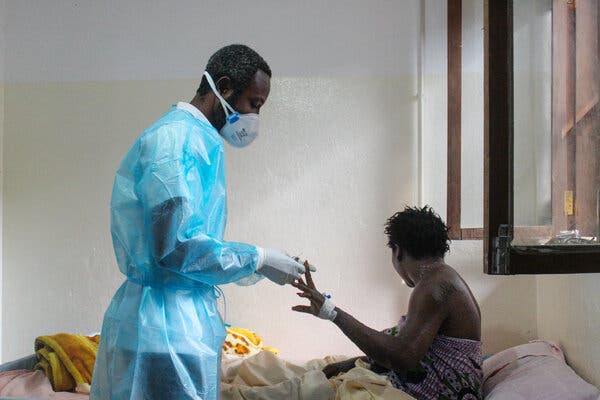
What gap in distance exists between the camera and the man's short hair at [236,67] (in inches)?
61.2

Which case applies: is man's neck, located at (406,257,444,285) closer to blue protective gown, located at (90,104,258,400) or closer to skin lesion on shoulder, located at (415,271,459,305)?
skin lesion on shoulder, located at (415,271,459,305)

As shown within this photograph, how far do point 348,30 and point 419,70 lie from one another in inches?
16.2

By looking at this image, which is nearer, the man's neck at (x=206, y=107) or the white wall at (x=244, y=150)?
the man's neck at (x=206, y=107)

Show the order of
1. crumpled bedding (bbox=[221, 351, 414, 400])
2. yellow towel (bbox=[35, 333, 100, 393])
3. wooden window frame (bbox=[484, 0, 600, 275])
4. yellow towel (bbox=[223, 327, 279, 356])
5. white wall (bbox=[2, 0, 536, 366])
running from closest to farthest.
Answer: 1. wooden window frame (bbox=[484, 0, 600, 275])
2. crumpled bedding (bbox=[221, 351, 414, 400])
3. yellow towel (bbox=[35, 333, 100, 393])
4. yellow towel (bbox=[223, 327, 279, 356])
5. white wall (bbox=[2, 0, 536, 366])

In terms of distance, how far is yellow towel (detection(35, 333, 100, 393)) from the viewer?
2.26 meters

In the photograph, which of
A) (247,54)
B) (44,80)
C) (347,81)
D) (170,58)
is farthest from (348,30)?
(247,54)

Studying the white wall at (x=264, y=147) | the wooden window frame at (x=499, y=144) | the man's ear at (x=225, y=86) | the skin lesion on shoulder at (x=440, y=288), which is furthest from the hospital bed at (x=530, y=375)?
the man's ear at (x=225, y=86)

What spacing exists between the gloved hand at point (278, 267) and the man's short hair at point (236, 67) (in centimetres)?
40

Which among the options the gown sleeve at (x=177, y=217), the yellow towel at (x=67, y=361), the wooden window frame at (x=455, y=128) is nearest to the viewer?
the gown sleeve at (x=177, y=217)

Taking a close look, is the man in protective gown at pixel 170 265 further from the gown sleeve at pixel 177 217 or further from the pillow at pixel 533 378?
the pillow at pixel 533 378

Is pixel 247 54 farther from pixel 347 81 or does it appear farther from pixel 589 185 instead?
pixel 347 81

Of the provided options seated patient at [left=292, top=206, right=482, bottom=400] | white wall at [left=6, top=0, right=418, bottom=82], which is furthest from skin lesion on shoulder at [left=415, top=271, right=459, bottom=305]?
white wall at [left=6, top=0, right=418, bottom=82]

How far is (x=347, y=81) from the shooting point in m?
3.27

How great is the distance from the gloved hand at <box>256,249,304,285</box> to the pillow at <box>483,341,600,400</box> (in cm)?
88
